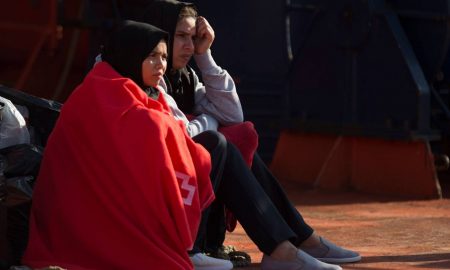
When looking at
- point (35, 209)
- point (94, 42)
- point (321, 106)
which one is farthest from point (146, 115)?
point (94, 42)

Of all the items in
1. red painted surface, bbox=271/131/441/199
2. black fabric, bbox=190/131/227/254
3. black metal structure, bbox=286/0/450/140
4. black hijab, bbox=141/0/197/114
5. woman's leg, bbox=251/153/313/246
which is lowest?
red painted surface, bbox=271/131/441/199

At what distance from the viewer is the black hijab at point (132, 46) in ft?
14.0

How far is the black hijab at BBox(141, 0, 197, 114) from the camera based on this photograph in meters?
4.75

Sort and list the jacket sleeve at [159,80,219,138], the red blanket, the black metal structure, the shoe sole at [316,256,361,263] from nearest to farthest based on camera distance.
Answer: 1. the red blanket
2. the jacket sleeve at [159,80,219,138]
3. the shoe sole at [316,256,361,263]
4. the black metal structure

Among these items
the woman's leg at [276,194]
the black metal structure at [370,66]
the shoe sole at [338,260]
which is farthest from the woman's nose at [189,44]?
the black metal structure at [370,66]

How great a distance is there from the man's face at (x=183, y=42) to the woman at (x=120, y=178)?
43cm

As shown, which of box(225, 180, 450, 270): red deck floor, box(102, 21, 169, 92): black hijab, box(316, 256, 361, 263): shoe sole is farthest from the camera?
box(225, 180, 450, 270): red deck floor

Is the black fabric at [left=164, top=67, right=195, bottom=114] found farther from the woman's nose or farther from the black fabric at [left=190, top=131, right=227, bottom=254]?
the black fabric at [left=190, top=131, right=227, bottom=254]

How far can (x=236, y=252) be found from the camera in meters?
5.02

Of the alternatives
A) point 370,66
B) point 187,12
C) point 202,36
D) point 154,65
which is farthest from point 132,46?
point 370,66

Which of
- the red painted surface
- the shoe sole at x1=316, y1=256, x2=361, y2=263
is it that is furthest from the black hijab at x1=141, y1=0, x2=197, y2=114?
the red painted surface

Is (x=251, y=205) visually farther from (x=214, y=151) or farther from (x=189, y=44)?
(x=189, y=44)

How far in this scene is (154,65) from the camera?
4.34 metres

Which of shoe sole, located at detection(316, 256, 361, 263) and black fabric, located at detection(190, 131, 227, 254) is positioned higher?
black fabric, located at detection(190, 131, 227, 254)
